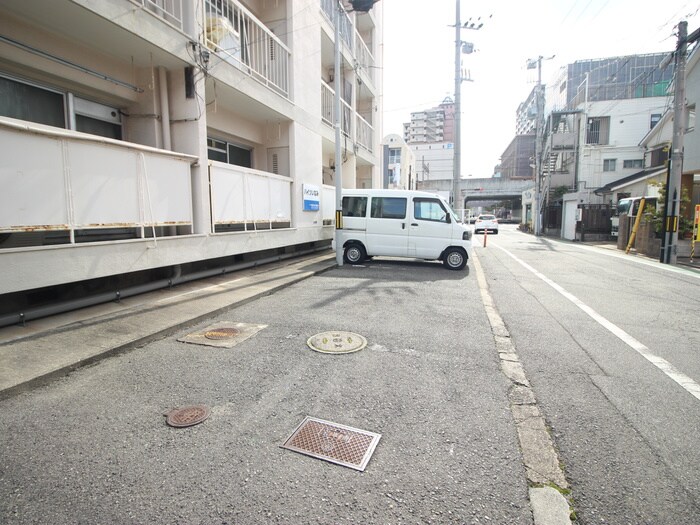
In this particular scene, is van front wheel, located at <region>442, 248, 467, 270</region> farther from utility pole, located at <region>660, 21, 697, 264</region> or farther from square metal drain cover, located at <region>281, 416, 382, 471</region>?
utility pole, located at <region>660, 21, 697, 264</region>

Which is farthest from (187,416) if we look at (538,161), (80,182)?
(538,161)

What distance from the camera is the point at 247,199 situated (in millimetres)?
8273

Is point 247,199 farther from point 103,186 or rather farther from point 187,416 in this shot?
point 187,416

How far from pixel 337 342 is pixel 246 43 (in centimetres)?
785

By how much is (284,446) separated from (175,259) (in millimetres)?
4826

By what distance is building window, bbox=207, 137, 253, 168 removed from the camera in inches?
368

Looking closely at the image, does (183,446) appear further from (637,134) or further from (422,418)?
(637,134)

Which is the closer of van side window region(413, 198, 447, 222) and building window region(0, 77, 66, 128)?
building window region(0, 77, 66, 128)

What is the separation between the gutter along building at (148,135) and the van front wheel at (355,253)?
4.80 ft

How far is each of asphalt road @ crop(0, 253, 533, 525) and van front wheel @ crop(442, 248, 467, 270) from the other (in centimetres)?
582

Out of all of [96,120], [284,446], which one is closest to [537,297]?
[284,446]

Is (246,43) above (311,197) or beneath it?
above

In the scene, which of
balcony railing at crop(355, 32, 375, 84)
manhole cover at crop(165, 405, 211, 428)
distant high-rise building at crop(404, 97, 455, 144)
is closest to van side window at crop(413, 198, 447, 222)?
manhole cover at crop(165, 405, 211, 428)

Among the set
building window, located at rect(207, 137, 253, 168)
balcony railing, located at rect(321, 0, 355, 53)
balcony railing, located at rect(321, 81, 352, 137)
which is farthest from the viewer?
balcony railing, located at rect(321, 81, 352, 137)
